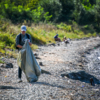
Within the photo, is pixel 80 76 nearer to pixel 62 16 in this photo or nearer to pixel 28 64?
pixel 28 64

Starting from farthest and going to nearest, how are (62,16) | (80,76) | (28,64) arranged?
(62,16)
(80,76)
(28,64)

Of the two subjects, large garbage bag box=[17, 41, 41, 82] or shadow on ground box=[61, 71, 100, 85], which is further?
shadow on ground box=[61, 71, 100, 85]

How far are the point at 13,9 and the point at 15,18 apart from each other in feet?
5.01

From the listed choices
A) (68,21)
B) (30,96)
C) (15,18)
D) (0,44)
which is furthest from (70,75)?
(68,21)

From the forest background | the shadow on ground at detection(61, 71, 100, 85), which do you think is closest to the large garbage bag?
the shadow on ground at detection(61, 71, 100, 85)

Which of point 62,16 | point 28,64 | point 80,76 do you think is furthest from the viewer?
point 62,16

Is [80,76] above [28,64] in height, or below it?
below

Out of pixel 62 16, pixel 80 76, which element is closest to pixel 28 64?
pixel 80 76

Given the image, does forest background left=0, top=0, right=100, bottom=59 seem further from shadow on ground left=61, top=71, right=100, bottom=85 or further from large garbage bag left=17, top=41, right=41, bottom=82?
large garbage bag left=17, top=41, right=41, bottom=82

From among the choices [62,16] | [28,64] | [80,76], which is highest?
[62,16]

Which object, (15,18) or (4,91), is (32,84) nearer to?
(4,91)

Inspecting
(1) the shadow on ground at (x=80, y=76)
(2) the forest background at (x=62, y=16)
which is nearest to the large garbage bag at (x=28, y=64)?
(1) the shadow on ground at (x=80, y=76)

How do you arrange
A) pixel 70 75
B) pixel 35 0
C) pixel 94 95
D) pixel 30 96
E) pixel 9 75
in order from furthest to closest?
pixel 35 0
pixel 70 75
pixel 9 75
pixel 94 95
pixel 30 96

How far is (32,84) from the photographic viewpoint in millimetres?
5094
